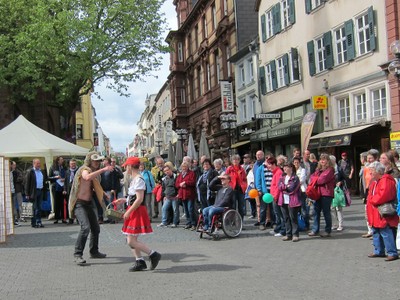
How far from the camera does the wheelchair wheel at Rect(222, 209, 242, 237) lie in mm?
10805

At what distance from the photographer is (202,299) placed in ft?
19.3

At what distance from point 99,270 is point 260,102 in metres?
23.0

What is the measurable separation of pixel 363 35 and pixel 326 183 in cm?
1135

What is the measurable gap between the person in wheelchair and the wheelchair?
100 mm

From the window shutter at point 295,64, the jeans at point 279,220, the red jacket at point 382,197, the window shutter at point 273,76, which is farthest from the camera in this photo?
the window shutter at point 273,76

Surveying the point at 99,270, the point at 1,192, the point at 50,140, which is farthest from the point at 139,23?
the point at 99,270

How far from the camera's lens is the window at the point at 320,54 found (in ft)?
74.2

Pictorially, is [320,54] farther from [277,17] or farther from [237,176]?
[237,176]

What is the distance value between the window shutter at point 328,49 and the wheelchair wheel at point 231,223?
12880 millimetres

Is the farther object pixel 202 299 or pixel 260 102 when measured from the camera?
pixel 260 102

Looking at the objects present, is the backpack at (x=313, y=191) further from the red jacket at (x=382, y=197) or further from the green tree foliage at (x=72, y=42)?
the green tree foliage at (x=72, y=42)

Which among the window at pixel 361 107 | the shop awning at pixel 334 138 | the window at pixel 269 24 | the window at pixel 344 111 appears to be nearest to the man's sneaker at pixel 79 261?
the shop awning at pixel 334 138

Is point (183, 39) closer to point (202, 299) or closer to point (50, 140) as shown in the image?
point (50, 140)

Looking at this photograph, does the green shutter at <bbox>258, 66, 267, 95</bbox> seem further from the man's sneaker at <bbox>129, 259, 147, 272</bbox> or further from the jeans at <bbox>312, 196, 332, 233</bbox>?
the man's sneaker at <bbox>129, 259, 147, 272</bbox>
